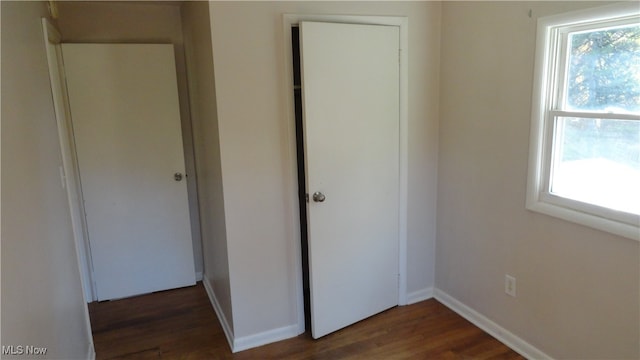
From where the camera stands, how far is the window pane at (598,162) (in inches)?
77.4

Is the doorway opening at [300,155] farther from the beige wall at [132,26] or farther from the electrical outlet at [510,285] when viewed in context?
the electrical outlet at [510,285]

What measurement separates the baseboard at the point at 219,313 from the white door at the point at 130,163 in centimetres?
23

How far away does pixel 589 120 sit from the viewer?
2.12 metres

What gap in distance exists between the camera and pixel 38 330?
1563 millimetres

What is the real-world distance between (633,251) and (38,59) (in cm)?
288

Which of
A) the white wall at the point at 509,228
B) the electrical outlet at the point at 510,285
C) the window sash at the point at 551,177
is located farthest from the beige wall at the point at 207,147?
the window sash at the point at 551,177

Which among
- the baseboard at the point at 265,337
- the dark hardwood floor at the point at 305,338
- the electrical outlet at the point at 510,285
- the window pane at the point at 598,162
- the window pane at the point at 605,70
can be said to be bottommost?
the dark hardwood floor at the point at 305,338

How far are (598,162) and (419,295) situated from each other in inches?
62.3

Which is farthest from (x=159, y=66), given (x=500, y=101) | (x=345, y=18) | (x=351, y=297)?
(x=500, y=101)

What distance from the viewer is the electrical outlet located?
257cm

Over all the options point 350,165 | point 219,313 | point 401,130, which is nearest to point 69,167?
point 219,313

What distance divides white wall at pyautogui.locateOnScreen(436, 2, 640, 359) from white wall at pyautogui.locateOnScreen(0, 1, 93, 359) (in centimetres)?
233

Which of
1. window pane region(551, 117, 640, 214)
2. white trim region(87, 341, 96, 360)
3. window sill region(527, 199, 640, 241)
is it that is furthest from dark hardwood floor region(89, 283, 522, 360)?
window pane region(551, 117, 640, 214)

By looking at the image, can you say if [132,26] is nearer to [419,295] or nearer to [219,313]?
[219,313]
